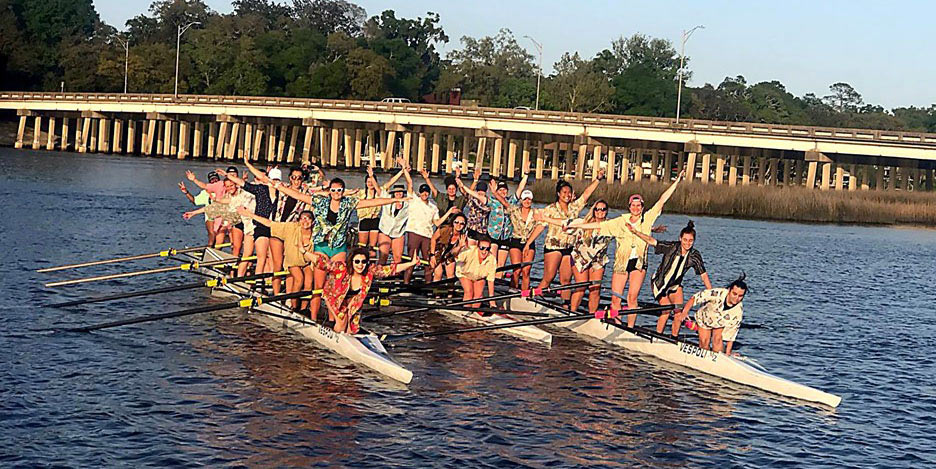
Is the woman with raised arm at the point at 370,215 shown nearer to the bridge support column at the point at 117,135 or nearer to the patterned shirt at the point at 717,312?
the patterned shirt at the point at 717,312

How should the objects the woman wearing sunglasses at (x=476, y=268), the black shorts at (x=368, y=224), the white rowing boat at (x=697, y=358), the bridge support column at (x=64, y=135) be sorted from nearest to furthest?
1. the white rowing boat at (x=697, y=358)
2. the woman wearing sunglasses at (x=476, y=268)
3. the black shorts at (x=368, y=224)
4. the bridge support column at (x=64, y=135)

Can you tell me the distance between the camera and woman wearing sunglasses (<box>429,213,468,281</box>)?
2172 cm

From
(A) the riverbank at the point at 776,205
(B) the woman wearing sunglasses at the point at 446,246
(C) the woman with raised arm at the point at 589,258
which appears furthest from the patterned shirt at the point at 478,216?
(A) the riverbank at the point at 776,205

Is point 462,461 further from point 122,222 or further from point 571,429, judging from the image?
point 122,222

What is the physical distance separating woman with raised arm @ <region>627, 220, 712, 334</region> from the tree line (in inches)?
4226

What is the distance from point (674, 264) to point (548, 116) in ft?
209

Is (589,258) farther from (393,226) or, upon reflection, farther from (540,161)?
(540,161)

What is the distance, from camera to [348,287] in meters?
17.8

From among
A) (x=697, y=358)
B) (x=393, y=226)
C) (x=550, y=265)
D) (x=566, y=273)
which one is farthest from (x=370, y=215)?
(x=697, y=358)

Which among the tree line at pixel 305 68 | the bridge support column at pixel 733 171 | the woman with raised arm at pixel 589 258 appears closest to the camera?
the woman with raised arm at pixel 589 258

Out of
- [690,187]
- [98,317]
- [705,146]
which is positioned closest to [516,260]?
[98,317]

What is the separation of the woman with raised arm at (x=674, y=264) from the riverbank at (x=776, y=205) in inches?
1620

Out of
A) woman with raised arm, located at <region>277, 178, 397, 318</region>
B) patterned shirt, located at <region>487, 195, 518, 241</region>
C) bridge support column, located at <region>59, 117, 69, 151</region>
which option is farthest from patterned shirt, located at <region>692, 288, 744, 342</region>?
bridge support column, located at <region>59, 117, 69, 151</region>

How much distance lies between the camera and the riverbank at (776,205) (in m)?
61.7
